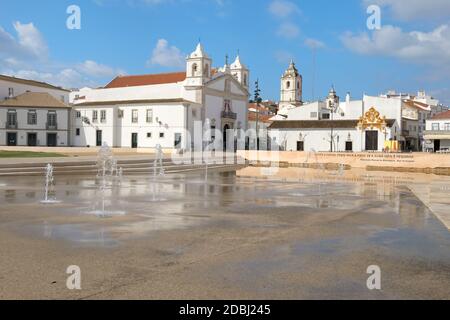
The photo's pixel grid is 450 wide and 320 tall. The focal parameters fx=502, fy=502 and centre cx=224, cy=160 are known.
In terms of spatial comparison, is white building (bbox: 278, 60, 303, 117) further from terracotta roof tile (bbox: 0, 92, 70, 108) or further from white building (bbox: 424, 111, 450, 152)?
terracotta roof tile (bbox: 0, 92, 70, 108)

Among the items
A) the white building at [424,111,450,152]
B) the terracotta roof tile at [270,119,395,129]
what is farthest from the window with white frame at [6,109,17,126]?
the white building at [424,111,450,152]

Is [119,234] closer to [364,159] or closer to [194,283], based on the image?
[194,283]

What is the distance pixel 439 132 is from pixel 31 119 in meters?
45.1

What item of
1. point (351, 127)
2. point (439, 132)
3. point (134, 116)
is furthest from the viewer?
point (351, 127)

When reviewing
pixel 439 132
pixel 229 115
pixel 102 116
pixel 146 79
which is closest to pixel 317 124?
pixel 229 115

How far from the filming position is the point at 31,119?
53875 mm

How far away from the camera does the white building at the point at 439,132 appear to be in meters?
56.3

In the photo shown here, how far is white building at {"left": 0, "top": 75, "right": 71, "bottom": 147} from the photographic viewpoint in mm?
53062

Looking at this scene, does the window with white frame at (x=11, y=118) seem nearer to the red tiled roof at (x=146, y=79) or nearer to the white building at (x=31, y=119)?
the white building at (x=31, y=119)

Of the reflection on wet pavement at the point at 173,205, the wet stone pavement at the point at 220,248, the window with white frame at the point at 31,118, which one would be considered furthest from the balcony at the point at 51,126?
the wet stone pavement at the point at 220,248

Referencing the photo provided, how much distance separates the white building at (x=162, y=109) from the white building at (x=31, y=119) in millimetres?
1835

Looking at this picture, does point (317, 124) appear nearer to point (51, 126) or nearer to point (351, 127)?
point (351, 127)

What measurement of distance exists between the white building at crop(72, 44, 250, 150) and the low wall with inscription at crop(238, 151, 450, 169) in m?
14.4
